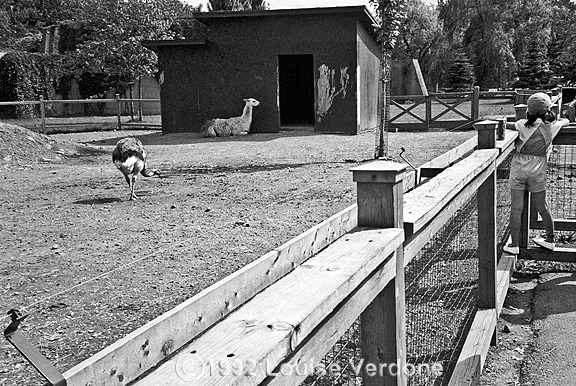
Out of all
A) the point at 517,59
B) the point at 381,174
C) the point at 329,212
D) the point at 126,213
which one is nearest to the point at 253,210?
the point at 329,212

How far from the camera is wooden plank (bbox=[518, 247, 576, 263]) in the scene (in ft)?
18.5

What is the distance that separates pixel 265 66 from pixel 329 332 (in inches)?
763

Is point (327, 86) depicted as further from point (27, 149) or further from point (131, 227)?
point (131, 227)

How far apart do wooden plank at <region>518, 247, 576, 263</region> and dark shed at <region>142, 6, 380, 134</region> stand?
46.6 feet

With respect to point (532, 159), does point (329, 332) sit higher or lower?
lower

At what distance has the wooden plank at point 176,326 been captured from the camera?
3.93 ft

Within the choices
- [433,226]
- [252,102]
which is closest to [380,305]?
[433,226]

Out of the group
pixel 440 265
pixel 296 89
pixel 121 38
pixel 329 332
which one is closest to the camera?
pixel 329 332

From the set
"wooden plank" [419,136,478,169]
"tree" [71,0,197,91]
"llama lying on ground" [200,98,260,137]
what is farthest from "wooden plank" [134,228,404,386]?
"tree" [71,0,197,91]

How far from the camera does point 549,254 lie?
5766 millimetres

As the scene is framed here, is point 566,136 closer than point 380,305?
No

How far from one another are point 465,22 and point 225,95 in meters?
28.5

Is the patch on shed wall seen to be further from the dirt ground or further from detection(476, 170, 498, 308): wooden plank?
detection(476, 170, 498, 308): wooden plank

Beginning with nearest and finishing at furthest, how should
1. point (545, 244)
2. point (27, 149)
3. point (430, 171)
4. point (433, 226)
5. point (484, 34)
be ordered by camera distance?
point (433, 226), point (430, 171), point (545, 244), point (27, 149), point (484, 34)
